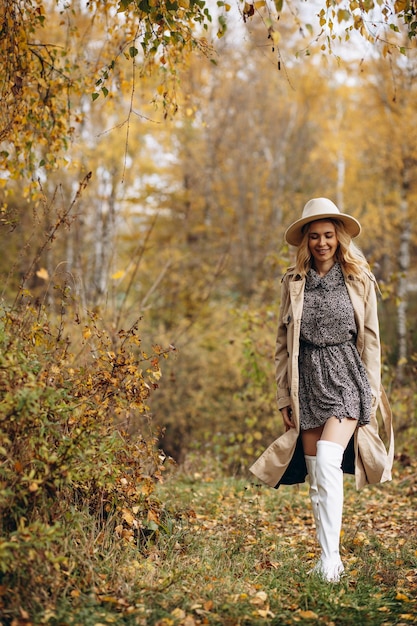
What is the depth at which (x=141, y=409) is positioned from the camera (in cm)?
391

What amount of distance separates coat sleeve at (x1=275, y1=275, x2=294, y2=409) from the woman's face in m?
0.26

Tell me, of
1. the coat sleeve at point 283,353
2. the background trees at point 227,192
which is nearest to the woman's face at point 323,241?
the coat sleeve at point 283,353

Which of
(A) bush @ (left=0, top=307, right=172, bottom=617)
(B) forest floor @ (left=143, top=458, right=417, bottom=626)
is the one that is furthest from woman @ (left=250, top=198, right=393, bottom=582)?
(A) bush @ (left=0, top=307, right=172, bottom=617)

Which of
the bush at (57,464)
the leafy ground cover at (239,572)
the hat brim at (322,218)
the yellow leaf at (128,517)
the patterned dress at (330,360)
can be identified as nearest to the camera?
the bush at (57,464)

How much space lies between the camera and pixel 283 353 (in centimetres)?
430

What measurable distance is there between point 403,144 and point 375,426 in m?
13.9

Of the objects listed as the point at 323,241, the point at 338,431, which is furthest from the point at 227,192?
the point at 338,431

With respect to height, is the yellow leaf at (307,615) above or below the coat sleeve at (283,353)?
below

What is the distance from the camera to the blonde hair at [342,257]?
417 centimetres

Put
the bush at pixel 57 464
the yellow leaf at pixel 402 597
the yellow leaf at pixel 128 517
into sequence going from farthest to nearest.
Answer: the yellow leaf at pixel 128 517 < the yellow leaf at pixel 402 597 < the bush at pixel 57 464

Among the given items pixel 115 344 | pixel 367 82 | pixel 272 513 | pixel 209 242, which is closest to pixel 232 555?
pixel 272 513

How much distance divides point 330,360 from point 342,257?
0.68 m

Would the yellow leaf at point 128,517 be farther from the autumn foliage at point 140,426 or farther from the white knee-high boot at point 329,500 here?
the white knee-high boot at point 329,500

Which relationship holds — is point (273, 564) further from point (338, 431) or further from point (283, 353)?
point (283, 353)
